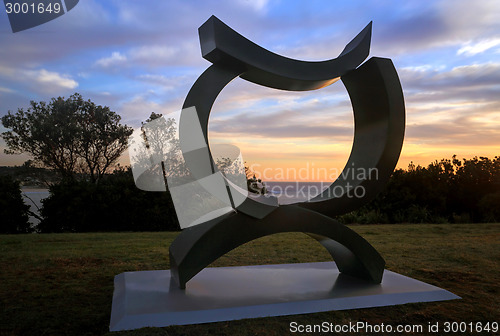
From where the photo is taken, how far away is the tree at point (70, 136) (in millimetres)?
18797

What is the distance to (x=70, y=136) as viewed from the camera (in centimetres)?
1919

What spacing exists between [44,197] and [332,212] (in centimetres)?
1063

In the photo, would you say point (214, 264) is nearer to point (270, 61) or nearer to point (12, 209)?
point (270, 61)

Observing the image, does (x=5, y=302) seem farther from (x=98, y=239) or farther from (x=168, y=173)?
(x=168, y=173)

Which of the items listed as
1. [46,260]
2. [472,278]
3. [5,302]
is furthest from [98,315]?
[472,278]

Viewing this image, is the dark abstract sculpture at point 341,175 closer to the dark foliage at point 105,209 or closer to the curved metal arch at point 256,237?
the curved metal arch at point 256,237

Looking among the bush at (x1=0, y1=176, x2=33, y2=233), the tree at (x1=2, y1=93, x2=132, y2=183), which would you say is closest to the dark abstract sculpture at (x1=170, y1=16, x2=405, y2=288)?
the bush at (x1=0, y1=176, x2=33, y2=233)

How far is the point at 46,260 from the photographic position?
25.0ft

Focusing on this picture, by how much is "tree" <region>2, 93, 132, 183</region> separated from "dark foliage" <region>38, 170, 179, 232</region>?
6.10 m

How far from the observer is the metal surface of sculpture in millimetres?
4887

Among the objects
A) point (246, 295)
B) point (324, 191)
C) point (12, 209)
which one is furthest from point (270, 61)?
point (12, 209)

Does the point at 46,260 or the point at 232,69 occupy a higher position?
the point at 232,69

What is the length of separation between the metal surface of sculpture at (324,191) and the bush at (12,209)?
29.8ft

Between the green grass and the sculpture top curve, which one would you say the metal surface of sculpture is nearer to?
the sculpture top curve
